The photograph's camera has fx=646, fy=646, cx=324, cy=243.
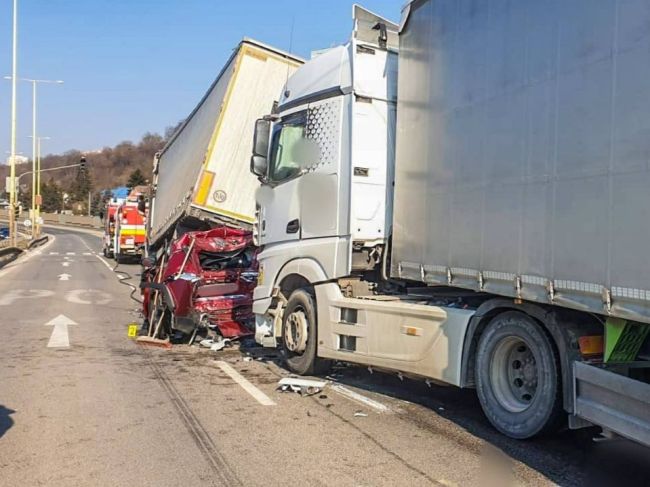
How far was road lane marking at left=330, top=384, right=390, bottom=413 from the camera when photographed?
605cm

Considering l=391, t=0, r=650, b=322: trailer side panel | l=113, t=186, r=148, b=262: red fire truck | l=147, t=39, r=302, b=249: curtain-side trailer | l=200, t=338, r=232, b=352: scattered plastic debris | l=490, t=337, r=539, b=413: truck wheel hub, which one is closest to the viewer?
l=391, t=0, r=650, b=322: trailer side panel

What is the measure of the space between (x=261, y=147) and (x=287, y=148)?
47 cm

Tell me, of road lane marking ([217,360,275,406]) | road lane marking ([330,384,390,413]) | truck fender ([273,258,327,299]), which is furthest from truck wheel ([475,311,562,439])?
truck fender ([273,258,327,299])

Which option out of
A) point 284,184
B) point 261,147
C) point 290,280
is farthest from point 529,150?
point 261,147

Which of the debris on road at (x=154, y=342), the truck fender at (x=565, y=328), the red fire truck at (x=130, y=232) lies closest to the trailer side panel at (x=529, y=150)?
the truck fender at (x=565, y=328)

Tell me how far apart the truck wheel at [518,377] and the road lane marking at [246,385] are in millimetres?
2152

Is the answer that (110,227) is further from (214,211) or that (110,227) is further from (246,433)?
(246,433)

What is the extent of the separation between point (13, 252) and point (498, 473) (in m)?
32.9

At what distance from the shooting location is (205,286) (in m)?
9.80

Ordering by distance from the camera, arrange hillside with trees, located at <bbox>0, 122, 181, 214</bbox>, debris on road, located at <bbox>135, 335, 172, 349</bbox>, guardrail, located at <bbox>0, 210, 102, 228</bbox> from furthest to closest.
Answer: hillside with trees, located at <bbox>0, 122, 181, 214</bbox>, guardrail, located at <bbox>0, 210, 102, 228</bbox>, debris on road, located at <bbox>135, 335, 172, 349</bbox>

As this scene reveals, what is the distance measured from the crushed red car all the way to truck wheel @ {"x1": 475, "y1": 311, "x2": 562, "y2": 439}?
5228 mm

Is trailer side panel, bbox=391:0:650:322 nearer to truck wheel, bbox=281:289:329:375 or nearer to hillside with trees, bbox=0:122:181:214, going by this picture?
truck wheel, bbox=281:289:329:375

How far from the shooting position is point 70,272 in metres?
23.5

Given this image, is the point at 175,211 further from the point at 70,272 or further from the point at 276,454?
the point at 70,272
